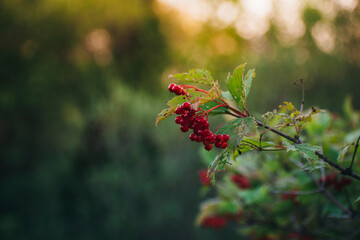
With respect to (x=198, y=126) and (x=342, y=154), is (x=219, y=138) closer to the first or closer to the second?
(x=198, y=126)

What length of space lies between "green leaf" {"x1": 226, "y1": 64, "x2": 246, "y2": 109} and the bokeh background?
9.42 feet

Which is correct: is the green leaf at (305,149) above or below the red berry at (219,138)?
below

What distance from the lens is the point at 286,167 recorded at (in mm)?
1120

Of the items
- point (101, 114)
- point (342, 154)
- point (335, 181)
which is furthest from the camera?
point (101, 114)

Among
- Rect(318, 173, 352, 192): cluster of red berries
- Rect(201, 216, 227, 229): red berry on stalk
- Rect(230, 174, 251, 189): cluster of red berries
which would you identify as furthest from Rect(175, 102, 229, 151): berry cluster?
Rect(201, 216, 227, 229): red berry on stalk

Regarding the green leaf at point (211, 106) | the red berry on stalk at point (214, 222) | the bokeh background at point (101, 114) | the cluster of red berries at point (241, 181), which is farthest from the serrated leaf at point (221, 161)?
the bokeh background at point (101, 114)

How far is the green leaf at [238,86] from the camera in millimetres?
574

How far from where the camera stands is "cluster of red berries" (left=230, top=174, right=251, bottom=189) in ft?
4.47

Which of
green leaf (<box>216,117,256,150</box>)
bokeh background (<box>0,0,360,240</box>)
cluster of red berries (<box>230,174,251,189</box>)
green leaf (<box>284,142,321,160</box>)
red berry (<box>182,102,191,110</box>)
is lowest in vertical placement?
green leaf (<box>284,142,321,160</box>)

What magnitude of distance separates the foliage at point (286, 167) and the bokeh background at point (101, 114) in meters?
1.99

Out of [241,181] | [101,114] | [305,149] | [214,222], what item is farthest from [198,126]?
[101,114]

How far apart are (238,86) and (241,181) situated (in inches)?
34.7

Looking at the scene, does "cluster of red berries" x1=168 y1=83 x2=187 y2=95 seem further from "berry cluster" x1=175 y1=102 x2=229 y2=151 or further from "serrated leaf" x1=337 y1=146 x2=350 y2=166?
"serrated leaf" x1=337 y1=146 x2=350 y2=166

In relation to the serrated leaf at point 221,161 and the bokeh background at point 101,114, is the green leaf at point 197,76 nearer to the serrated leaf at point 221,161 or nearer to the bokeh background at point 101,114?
the serrated leaf at point 221,161
